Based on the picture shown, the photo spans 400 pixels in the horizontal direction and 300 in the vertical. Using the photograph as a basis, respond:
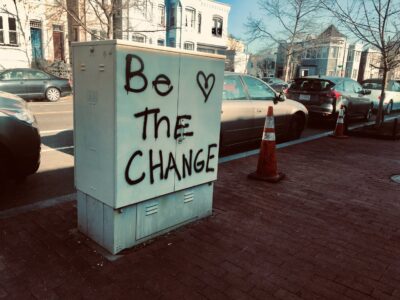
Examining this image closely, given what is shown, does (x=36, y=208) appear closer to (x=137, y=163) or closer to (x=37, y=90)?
(x=137, y=163)

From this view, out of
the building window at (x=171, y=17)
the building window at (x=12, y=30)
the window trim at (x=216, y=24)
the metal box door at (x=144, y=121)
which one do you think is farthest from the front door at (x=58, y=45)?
the metal box door at (x=144, y=121)

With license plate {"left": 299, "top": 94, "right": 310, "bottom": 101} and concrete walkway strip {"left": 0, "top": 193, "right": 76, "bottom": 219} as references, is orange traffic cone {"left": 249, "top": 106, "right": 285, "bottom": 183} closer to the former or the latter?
concrete walkway strip {"left": 0, "top": 193, "right": 76, "bottom": 219}

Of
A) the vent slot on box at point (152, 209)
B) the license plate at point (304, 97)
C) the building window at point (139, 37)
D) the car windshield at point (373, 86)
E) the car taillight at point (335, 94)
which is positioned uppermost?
the building window at point (139, 37)

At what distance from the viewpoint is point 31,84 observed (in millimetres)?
14867

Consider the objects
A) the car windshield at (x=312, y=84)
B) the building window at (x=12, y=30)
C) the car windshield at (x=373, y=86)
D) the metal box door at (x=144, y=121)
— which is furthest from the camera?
the building window at (x=12, y=30)

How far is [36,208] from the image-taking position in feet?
12.9

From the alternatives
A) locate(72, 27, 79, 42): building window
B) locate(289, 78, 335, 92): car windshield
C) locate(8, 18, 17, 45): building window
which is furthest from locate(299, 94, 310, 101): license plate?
locate(72, 27, 79, 42): building window

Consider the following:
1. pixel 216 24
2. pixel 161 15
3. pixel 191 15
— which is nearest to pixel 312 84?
pixel 161 15

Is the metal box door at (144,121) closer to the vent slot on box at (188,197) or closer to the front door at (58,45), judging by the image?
the vent slot on box at (188,197)

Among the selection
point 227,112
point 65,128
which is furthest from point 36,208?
point 65,128

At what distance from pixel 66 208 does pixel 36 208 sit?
32cm

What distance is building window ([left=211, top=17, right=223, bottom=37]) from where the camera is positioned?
38.3 metres

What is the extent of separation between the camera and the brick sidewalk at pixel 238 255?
2637 millimetres

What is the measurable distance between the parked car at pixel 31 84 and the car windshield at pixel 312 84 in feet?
34.0
